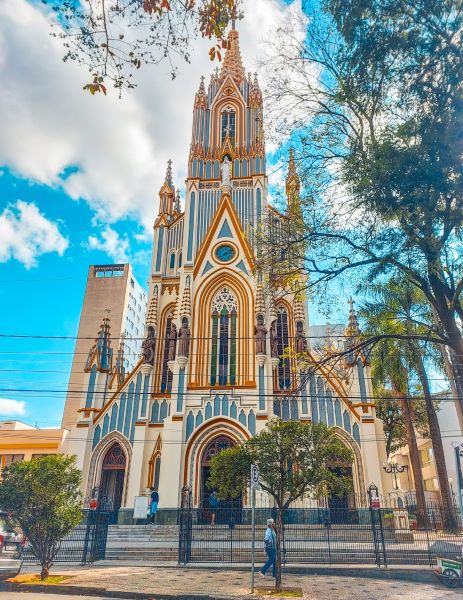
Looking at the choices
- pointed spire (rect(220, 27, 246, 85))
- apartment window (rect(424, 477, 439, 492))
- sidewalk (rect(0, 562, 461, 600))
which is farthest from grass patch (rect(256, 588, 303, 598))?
pointed spire (rect(220, 27, 246, 85))

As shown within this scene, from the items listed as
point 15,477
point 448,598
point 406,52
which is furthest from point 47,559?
point 406,52

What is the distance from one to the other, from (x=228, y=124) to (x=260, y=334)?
18715 mm

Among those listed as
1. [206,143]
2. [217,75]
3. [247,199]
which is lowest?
[247,199]

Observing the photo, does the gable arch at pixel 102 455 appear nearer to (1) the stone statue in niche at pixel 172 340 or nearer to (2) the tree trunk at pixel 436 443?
(1) the stone statue in niche at pixel 172 340

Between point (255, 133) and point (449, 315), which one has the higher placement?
point (255, 133)

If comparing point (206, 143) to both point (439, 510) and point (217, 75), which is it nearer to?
point (217, 75)

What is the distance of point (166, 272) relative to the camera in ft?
96.4

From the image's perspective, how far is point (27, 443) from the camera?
40.6 meters

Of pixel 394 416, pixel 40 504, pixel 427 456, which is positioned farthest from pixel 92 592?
pixel 427 456

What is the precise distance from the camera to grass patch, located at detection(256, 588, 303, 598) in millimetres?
9062

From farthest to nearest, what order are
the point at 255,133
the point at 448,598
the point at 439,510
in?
the point at 255,133, the point at 439,510, the point at 448,598

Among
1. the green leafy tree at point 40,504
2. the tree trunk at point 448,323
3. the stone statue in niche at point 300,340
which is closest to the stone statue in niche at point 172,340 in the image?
the stone statue in niche at point 300,340

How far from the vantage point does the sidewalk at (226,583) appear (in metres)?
9.16

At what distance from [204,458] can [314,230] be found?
50.8ft
